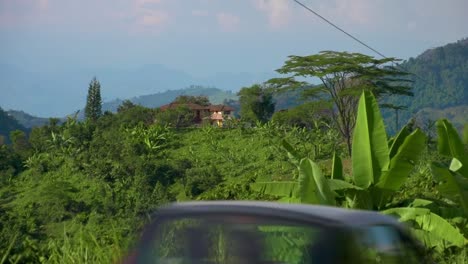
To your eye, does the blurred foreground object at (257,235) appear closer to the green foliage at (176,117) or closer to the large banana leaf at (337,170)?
the large banana leaf at (337,170)

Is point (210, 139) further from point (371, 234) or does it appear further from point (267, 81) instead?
point (371, 234)

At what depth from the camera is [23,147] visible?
9012 cm

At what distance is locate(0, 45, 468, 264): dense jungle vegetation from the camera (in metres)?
11.8

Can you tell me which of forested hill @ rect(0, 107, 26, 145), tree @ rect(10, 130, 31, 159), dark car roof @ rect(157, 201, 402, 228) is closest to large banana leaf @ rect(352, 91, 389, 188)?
dark car roof @ rect(157, 201, 402, 228)

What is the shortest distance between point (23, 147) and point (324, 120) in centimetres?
3676

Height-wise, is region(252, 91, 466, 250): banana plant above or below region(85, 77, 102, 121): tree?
below

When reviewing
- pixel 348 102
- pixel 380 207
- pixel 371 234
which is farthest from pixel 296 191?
pixel 348 102

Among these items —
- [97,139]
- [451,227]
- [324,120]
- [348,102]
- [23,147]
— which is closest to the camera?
[451,227]

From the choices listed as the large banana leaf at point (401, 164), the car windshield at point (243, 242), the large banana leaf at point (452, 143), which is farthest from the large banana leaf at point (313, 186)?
the car windshield at point (243, 242)

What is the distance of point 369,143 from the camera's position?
12156 millimetres

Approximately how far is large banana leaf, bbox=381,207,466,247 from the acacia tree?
1480 inches

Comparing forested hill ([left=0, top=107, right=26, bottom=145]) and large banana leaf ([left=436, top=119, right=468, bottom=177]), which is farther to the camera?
forested hill ([left=0, top=107, right=26, bottom=145])

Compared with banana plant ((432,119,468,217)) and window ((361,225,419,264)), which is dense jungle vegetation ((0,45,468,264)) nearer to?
banana plant ((432,119,468,217))

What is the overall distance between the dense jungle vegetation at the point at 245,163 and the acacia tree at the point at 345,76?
80 mm
